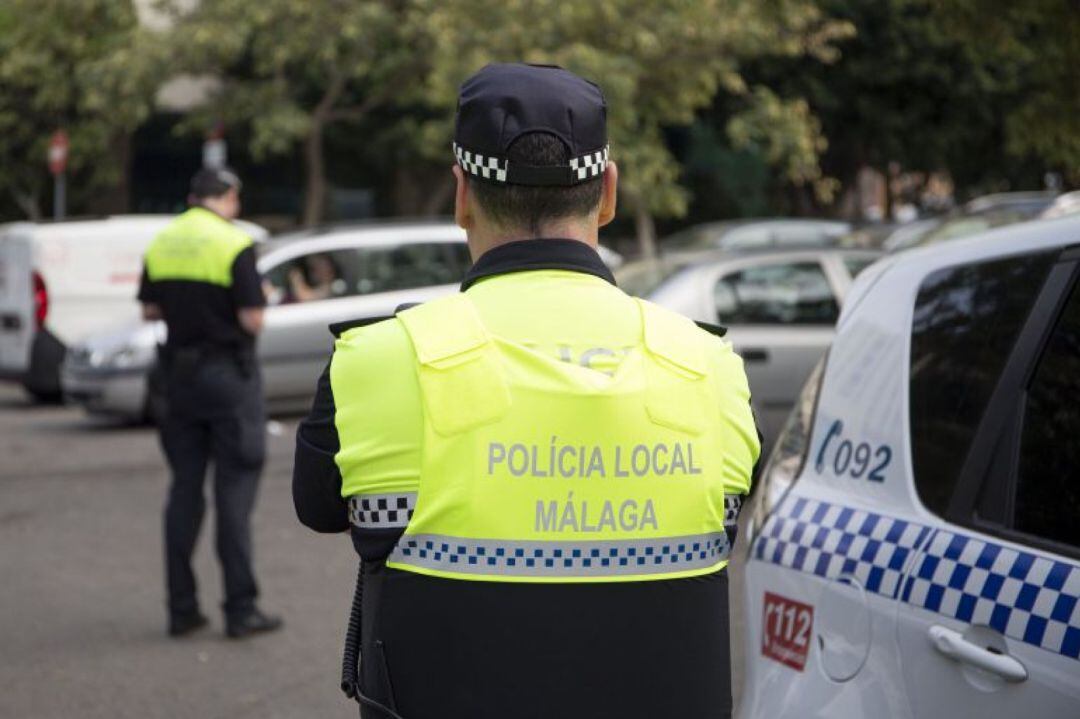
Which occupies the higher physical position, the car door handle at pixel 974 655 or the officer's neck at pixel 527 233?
the officer's neck at pixel 527 233

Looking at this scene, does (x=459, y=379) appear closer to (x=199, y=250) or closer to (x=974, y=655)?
(x=974, y=655)

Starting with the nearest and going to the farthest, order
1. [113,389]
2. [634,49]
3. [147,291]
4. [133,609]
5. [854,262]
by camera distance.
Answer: [147,291]
[133,609]
[854,262]
[113,389]
[634,49]

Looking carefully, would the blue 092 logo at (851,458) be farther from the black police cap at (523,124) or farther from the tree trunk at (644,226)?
the tree trunk at (644,226)

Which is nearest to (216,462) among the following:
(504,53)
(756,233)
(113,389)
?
(113,389)

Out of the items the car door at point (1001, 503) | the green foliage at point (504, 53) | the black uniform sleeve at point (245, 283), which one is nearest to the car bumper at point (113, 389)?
the black uniform sleeve at point (245, 283)

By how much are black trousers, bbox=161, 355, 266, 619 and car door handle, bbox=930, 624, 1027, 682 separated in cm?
452

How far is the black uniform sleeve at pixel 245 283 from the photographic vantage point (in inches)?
274

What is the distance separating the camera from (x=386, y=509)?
2.32m

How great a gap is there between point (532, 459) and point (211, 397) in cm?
484

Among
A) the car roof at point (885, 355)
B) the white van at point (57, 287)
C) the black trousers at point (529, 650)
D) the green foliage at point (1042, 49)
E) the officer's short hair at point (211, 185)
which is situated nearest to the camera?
the black trousers at point (529, 650)

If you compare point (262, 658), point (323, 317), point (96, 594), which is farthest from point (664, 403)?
point (323, 317)

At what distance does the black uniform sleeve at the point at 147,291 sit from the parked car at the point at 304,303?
660 cm

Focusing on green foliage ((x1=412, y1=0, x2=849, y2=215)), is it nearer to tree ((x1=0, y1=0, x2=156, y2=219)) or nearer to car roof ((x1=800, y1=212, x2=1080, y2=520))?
tree ((x1=0, y1=0, x2=156, y2=219))

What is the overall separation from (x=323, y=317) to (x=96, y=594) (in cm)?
630
